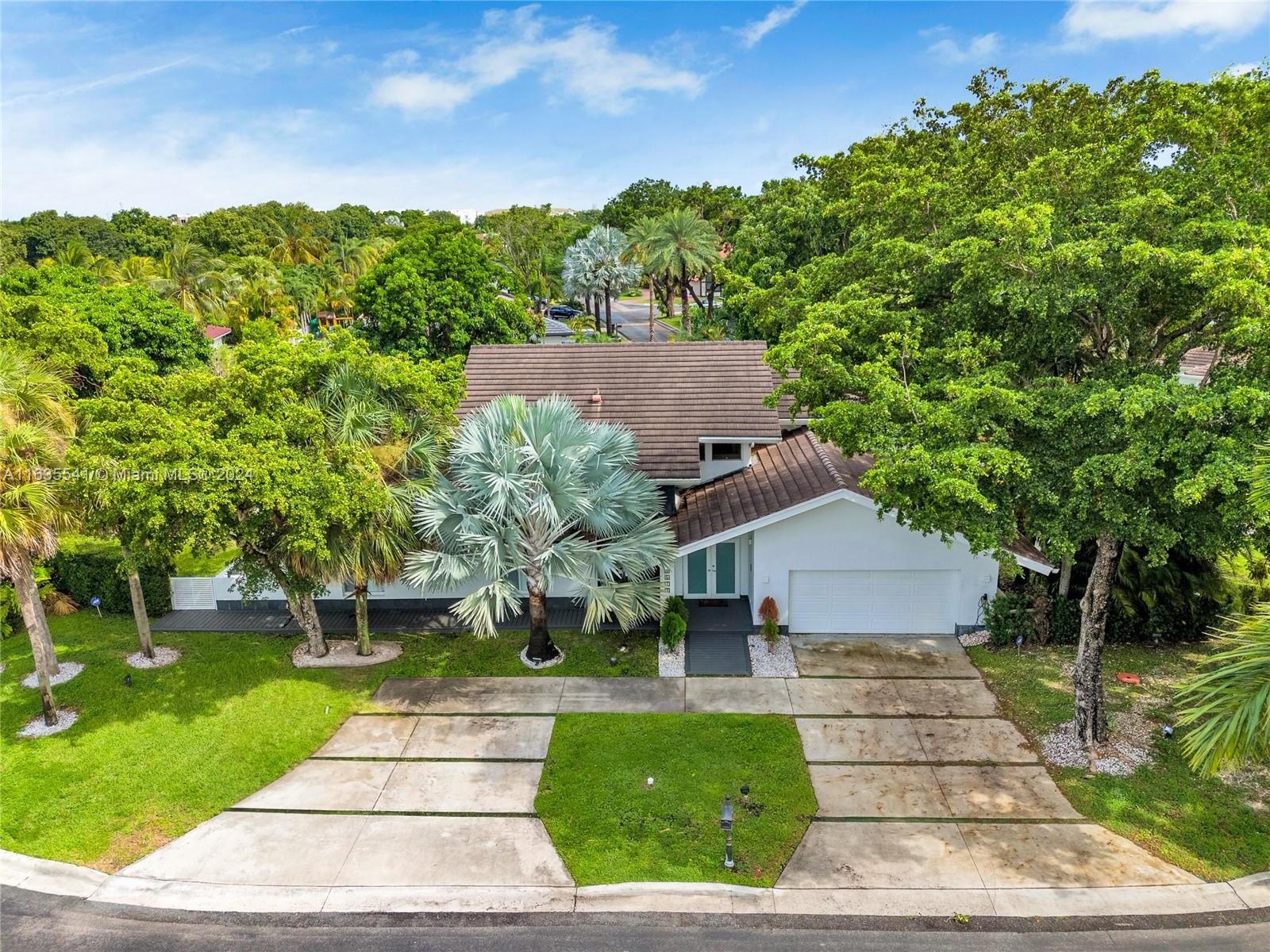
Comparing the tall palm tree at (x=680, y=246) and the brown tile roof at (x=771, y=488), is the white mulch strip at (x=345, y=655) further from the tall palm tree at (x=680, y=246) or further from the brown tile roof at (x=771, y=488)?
the tall palm tree at (x=680, y=246)

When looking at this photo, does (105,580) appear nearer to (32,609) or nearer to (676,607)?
(32,609)

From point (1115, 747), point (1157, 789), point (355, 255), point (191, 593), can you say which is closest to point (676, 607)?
point (1115, 747)

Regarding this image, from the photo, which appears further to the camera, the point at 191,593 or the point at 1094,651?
the point at 191,593

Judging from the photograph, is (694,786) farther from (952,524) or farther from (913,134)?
(913,134)

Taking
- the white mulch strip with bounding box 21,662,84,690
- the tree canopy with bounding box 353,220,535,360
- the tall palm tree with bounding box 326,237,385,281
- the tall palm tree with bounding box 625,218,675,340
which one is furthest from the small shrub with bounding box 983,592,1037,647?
the tall palm tree with bounding box 326,237,385,281

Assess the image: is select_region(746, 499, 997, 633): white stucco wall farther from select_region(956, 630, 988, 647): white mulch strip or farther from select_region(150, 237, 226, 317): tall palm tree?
select_region(150, 237, 226, 317): tall palm tree

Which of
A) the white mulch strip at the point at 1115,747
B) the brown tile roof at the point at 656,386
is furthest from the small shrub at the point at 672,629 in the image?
the white mulch strip at the point at 1115,747
